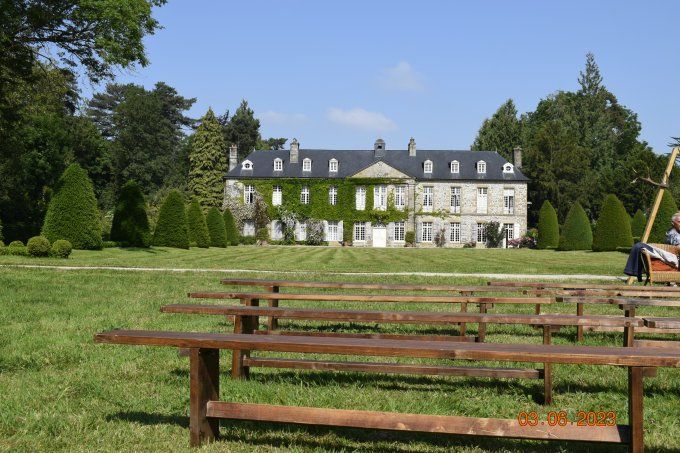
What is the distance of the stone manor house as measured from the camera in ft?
152

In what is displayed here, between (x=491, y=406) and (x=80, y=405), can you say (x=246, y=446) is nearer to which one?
(x=80, y=405)

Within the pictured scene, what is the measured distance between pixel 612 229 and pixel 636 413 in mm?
32111

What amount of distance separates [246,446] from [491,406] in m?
1.68

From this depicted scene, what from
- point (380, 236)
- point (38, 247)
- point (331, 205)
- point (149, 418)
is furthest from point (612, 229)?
point (149, 418)

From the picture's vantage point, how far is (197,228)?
33.3 m

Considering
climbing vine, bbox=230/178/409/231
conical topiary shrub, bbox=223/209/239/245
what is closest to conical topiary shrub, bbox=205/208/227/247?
conical topiary shrub, bbox=223/209/239/245

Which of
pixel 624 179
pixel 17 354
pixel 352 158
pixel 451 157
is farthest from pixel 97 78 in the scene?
pixel 624 179

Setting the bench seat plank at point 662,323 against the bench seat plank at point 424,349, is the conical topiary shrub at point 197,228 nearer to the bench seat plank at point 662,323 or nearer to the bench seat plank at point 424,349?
the bench seat plank at point 662,323

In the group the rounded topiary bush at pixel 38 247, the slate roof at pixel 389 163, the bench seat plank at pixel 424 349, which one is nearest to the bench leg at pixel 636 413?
the bench seat plank at pixel 424 349

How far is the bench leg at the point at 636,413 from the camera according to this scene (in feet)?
8.82

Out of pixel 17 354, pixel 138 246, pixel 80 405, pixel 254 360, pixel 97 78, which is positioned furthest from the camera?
pixel 138 246

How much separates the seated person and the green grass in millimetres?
3682

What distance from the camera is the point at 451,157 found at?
47750mm

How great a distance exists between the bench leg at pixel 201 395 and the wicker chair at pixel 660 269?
8530 millimetres
